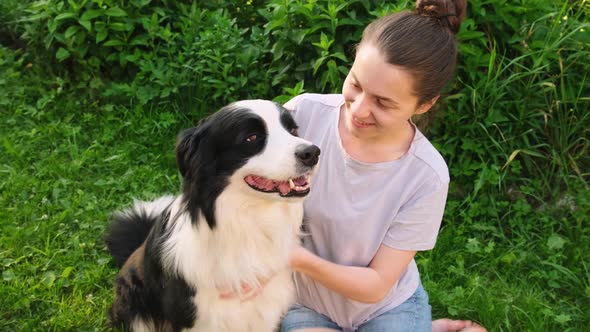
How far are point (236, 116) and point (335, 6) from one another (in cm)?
159

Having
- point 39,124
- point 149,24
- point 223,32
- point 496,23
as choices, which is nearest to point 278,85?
point 223,32

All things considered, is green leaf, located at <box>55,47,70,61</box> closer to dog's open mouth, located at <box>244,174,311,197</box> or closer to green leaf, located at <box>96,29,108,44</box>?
green leaf, located at <box>96,29,108,44</box>

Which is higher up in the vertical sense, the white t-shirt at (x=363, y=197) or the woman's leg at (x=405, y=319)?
the white t-shirt at (x=363, y=197)

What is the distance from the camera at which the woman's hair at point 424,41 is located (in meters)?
1.74

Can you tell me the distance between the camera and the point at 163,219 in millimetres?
2061

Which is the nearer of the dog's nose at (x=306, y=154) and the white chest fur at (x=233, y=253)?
the dog's nose at (x=306, y=154)

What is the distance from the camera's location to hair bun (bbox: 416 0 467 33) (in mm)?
1798

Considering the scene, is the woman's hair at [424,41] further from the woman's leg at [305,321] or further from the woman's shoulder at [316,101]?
the woman's leg at [305,321]

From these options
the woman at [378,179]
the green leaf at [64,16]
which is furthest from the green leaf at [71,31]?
the woman at [378,179]

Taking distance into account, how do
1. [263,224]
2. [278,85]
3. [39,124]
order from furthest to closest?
1. [39,124]
2. [278,85]
3. [263,224]

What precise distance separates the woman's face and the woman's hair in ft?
0.09

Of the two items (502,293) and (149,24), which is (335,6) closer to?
(149,24)

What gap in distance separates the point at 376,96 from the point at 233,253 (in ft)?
2.35

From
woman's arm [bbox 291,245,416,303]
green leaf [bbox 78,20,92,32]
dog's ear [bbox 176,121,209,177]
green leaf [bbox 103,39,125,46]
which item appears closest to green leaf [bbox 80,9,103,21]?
green leaf [bbox 78,20,92,32]
